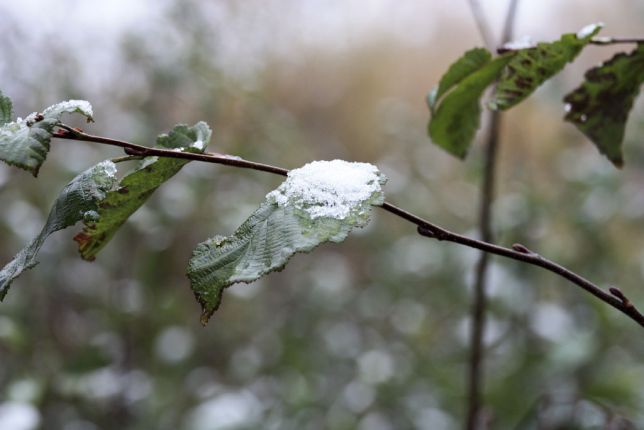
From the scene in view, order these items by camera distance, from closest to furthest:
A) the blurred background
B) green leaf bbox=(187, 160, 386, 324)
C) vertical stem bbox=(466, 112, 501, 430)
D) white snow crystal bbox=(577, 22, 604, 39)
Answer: green leaf bbox=(187, 160, 386, 324) → white snow crystal bbox=(577, 22, 604, 39) → vertical stem bbox=(466, 112, 501, 430) → the blurred background

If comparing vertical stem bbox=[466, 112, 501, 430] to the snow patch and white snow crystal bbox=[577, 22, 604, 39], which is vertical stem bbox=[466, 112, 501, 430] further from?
the snow patch

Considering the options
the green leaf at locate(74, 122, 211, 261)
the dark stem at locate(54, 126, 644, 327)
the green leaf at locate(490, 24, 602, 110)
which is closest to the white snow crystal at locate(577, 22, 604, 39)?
the green leaf at locate(490, 24, 602, 110)

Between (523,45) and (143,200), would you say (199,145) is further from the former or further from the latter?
(523,45)

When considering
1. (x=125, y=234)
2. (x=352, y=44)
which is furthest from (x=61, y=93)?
(x=352, y=44)

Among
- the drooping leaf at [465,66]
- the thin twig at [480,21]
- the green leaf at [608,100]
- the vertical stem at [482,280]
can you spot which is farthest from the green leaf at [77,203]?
the thin twig at [480,21]

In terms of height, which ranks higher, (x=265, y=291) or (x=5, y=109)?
(x=265, y=291)

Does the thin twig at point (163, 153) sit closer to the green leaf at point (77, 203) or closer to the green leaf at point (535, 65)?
the green leaf at point (77, 203)

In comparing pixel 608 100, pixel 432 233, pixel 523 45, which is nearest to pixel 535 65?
pixel 523 45
